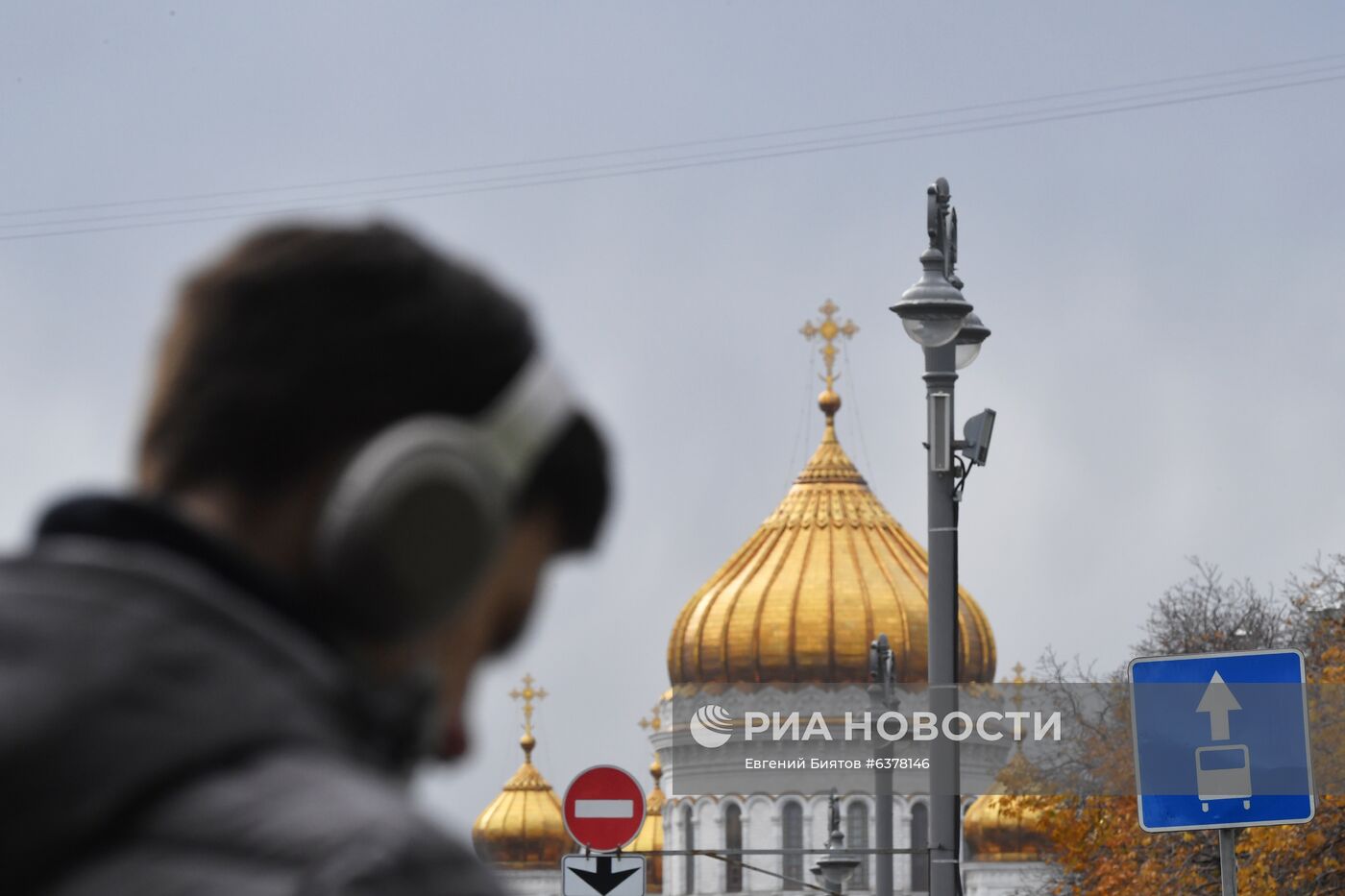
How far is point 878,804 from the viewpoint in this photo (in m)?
32.7

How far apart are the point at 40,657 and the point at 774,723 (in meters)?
82.0

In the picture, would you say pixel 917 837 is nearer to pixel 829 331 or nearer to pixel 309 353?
pixel 829 331

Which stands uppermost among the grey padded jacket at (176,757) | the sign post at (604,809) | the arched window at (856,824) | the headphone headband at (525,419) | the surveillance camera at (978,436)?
the arched window at (856,824)

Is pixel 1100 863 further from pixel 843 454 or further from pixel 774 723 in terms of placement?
pixel 843 454

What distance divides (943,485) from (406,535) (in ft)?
46.4

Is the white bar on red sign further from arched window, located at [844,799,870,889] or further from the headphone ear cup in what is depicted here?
arched window, located at [844,799,870,889]

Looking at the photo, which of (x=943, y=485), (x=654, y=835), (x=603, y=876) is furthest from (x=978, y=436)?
(x=654, y=835)

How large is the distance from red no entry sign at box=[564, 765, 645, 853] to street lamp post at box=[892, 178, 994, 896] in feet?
8.07

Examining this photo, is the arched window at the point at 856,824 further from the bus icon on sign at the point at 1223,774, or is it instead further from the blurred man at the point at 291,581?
the blurred man at the point at 291,581

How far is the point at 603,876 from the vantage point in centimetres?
1620

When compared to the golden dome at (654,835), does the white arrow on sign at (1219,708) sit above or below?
below

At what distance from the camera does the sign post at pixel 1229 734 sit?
36.2 feet

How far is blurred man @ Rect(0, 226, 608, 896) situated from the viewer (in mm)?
1355

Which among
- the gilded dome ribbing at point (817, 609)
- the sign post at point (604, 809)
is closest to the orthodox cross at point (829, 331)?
the gilded dome ribbing at point (817, 609)
